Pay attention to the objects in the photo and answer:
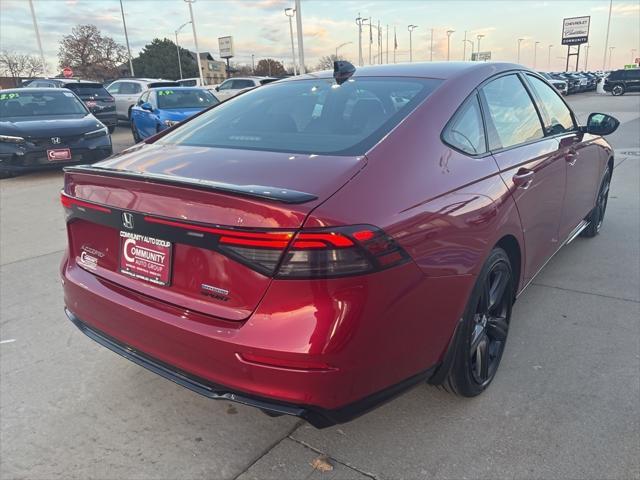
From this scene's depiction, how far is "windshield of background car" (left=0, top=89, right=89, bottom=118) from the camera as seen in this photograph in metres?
9.35

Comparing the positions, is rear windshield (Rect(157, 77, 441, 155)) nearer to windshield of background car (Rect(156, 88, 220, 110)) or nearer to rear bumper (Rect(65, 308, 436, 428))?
rear bumper (Rect(65, 308, 436, 428))

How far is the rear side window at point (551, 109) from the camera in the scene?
3.45 meters

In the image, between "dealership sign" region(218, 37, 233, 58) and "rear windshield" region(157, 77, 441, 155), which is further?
"dealership sign" region(218, 37, 233, 58)

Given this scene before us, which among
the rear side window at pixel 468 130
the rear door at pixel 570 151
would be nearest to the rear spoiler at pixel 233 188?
the rear side window at pixel 468 130

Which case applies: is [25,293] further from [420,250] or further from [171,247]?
[420,250]

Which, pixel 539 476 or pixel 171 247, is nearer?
pixel 171 247

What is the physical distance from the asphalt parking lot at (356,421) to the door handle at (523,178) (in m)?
1.02

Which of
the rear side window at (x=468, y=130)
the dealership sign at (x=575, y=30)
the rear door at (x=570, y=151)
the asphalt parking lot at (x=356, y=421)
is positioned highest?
the dealership sign at (x=575, y=30)

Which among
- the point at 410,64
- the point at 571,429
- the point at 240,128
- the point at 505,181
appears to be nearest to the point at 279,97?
the point at 240,128

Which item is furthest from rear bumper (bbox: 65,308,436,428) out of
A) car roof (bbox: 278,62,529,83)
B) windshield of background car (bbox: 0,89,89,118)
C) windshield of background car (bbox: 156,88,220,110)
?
windshield of background car (bbox: 156,88,220,110)

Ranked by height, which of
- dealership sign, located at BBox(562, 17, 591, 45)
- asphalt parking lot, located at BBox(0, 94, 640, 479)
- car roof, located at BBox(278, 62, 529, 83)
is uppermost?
dealership sign, located at BBox(562, 17, 591, 45)

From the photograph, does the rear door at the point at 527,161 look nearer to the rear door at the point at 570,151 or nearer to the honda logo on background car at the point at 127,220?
the rear door at the point at 570,151

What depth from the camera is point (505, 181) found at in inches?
101

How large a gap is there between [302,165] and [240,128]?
2.66 feet
